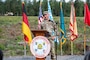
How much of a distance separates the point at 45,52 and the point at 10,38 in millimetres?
9830

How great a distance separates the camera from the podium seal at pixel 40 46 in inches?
335

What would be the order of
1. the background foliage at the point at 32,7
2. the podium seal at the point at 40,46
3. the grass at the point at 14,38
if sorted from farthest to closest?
the background foliage at the point at 32,7 → the grass at the point at 14,38 → the podium seal at the point at 40,46

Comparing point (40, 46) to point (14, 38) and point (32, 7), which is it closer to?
point (14, 38)

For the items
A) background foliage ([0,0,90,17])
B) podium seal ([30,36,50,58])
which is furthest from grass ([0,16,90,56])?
podium seal ([30,36,50,58])

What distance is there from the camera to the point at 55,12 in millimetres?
29594

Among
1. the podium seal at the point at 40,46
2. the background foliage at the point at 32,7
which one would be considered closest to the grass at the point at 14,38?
the background foliage at the point at 32,7

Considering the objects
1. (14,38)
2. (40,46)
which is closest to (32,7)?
(14,38)

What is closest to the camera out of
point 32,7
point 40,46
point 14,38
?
point 40,46

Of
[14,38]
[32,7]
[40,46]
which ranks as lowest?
[14,38]

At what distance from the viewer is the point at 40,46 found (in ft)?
28.0

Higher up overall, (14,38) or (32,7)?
(32,7)

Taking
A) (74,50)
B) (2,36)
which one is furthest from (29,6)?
(74,50)

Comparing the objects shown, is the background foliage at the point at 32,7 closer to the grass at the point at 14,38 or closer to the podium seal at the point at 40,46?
the grass at the point at 14,38

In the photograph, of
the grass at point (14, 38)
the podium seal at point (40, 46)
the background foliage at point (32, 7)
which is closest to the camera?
the podium seal at point (40, 46)
